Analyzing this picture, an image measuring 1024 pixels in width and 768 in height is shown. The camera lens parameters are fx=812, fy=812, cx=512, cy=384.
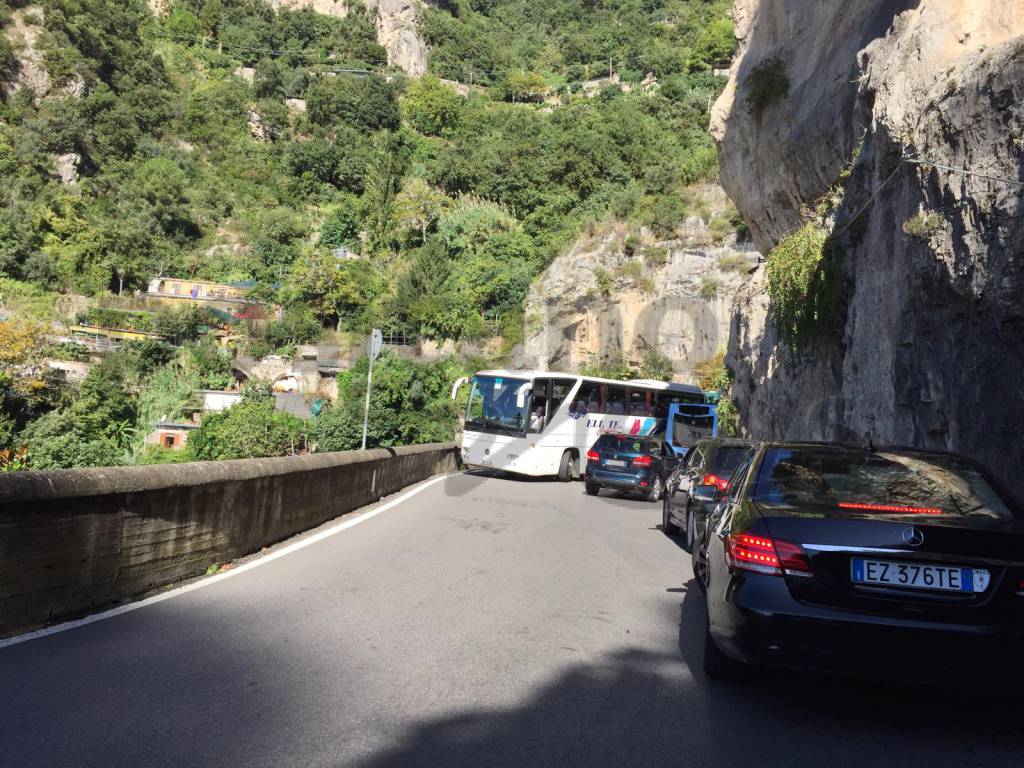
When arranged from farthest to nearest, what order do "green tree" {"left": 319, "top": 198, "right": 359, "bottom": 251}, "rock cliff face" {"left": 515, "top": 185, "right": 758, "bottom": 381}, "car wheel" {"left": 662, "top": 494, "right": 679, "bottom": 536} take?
"green tree" {"left": 319, "top": 198, "right": 359, "bottom": 251} → "rock cliff face" {"left": 515, "top": 185, "right": 758, "bottom": 381} → "car wheel" {"left": 662, "top": 494, "right": 679, "bottom": 536}

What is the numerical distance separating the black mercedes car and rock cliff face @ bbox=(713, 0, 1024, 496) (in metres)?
6.35

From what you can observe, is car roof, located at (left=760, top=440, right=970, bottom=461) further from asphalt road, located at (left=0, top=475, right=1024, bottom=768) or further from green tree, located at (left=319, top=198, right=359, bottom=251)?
green tree, located at (left=319, top=198, right=359, bottom=251)

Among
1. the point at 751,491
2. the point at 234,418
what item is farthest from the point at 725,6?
the point at 751,491

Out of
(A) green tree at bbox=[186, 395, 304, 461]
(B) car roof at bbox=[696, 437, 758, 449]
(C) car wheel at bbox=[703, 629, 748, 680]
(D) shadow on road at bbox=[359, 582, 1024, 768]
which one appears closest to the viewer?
(D) shadow on road at bbox=[359, 582, 1024, 768]

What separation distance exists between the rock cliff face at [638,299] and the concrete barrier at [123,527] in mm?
44322

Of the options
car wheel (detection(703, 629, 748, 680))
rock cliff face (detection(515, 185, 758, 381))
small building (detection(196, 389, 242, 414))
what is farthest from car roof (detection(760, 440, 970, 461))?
small building (detection(196, 389, 242, 414))

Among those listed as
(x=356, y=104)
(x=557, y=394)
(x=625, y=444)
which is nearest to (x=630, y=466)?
(x=625, y=444)

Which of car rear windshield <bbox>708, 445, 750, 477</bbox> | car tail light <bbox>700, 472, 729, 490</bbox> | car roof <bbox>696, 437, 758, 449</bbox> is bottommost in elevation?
car tail light <bbox>700, 472, 729, 490</bbox>

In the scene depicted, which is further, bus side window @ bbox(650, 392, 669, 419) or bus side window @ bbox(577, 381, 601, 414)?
bus side window @ bbox(650, 392, 669, 419)

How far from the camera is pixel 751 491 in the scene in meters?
5.02

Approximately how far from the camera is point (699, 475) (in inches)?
432

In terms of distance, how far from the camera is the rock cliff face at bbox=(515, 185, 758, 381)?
52438 millimetres

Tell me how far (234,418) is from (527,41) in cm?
10596

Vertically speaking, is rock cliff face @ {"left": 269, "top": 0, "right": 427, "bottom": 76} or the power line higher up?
rock cliff face @ {"left": 269, "top": 0, "right": 427, "bottom": 76}
